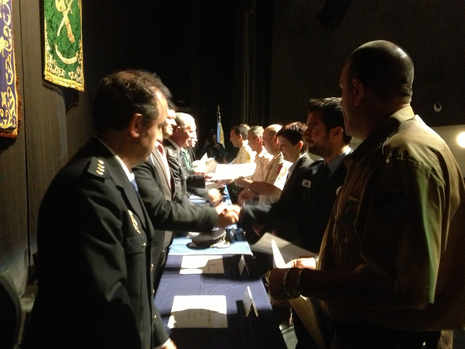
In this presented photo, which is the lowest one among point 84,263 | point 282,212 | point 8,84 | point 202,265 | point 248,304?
point 202,265

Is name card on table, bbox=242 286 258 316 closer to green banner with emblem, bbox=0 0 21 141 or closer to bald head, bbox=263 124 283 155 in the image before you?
green banner with emblem, bbox=0 0 21 141

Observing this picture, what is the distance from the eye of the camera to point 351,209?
97cm

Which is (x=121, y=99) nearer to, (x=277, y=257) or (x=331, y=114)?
(x=277, y=257)

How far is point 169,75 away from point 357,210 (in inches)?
305

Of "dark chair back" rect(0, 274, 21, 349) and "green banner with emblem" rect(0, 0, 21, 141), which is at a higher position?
"green banner with emblem" rect(0, 0, 21, 141)

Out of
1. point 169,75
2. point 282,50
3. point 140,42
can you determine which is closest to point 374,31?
point 282,50

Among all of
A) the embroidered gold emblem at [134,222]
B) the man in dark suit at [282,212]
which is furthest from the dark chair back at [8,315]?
the man in dark suit at [282,212]

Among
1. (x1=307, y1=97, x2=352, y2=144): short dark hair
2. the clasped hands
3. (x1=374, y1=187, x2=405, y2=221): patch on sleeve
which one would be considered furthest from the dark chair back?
(x1=307, y1=97, x2=352, y2=144): short dark hair

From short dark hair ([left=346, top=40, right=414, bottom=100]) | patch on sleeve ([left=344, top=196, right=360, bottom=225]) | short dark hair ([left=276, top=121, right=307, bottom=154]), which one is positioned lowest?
patch on sleeve ([left=344, top=196, right=360, bottom=225])

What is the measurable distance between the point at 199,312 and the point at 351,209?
2.61ft

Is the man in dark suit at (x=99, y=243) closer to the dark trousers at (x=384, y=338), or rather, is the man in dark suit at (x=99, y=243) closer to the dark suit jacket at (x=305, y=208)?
the dark trousers at (x=384, y=338)

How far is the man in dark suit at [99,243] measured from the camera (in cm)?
85

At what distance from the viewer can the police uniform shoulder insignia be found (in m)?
0.90

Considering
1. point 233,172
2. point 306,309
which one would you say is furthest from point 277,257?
point 233,172
